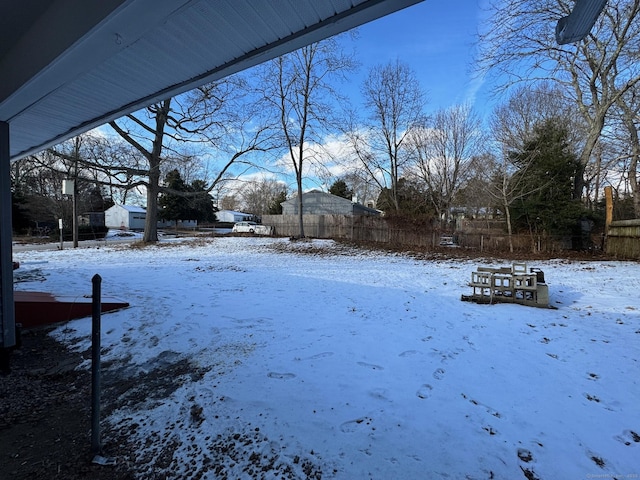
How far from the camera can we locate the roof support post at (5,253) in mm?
3594

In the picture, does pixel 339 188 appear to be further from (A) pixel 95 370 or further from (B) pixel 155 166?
(A) pixel 95 370

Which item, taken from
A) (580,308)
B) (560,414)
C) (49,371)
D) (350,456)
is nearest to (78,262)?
(49,371)

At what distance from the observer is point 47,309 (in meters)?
4.84

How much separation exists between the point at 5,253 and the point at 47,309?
1521 mm

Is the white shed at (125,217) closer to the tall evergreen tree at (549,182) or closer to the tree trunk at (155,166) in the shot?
the tree trunk at (155,166)

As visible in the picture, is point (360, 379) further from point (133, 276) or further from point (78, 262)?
point (78, 262)

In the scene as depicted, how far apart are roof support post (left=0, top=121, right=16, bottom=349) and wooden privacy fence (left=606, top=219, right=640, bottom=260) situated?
17.1 m

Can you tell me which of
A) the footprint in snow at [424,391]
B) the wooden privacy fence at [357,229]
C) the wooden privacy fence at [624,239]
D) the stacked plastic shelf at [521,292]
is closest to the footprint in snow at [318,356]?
the footprint in snow at [424,391]

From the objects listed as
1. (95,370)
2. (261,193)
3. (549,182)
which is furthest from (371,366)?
(261,193)

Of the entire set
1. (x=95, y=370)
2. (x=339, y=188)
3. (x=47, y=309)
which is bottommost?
(x=47, y=309)

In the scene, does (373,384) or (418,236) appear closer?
(373,384)

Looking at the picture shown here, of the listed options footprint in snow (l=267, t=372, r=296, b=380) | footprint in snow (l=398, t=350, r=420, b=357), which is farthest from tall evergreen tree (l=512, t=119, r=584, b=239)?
footprint in snow (l=267, t=372, r=296, b=380)

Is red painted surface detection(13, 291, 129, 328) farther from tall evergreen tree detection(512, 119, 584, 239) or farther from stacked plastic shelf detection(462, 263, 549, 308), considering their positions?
tall evergreen tree detection(512, 119, 584, 239)

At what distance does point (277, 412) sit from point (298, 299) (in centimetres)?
366
